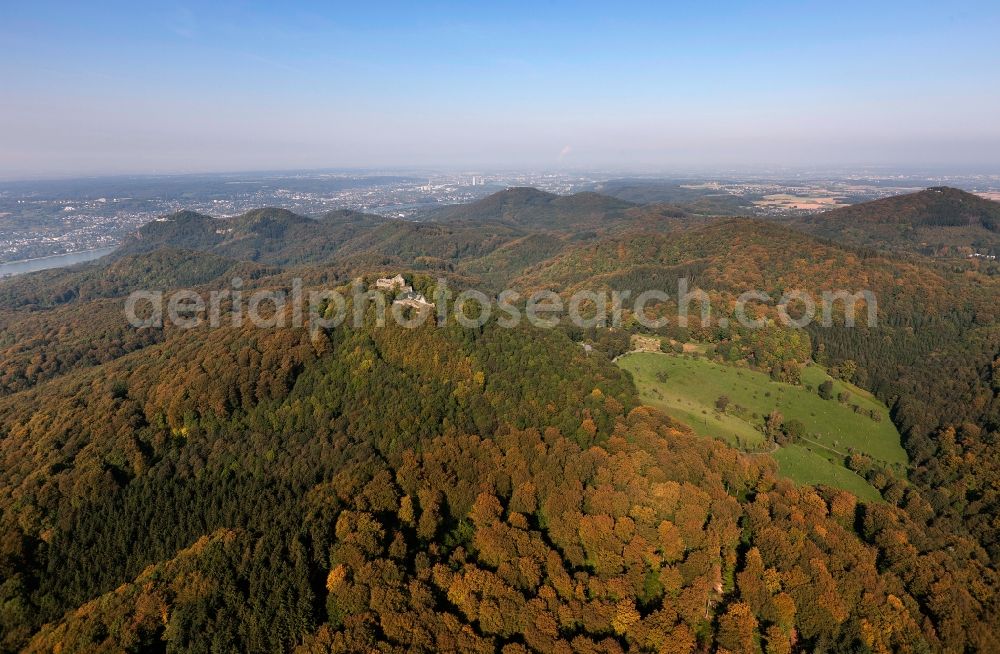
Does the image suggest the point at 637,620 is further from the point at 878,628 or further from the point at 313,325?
the point at 313,325

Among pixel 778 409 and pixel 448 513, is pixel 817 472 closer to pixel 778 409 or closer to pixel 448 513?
pixel 778 409

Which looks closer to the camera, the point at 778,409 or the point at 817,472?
the point at 817,472

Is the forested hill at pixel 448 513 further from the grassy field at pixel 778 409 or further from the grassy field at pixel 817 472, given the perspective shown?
the grassy field at pixel 778 409

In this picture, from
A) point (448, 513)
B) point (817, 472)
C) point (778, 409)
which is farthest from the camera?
point (778, 409)

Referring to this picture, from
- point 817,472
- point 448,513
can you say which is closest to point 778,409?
point 817,472

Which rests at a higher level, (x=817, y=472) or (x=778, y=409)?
(x=778, y=409)
